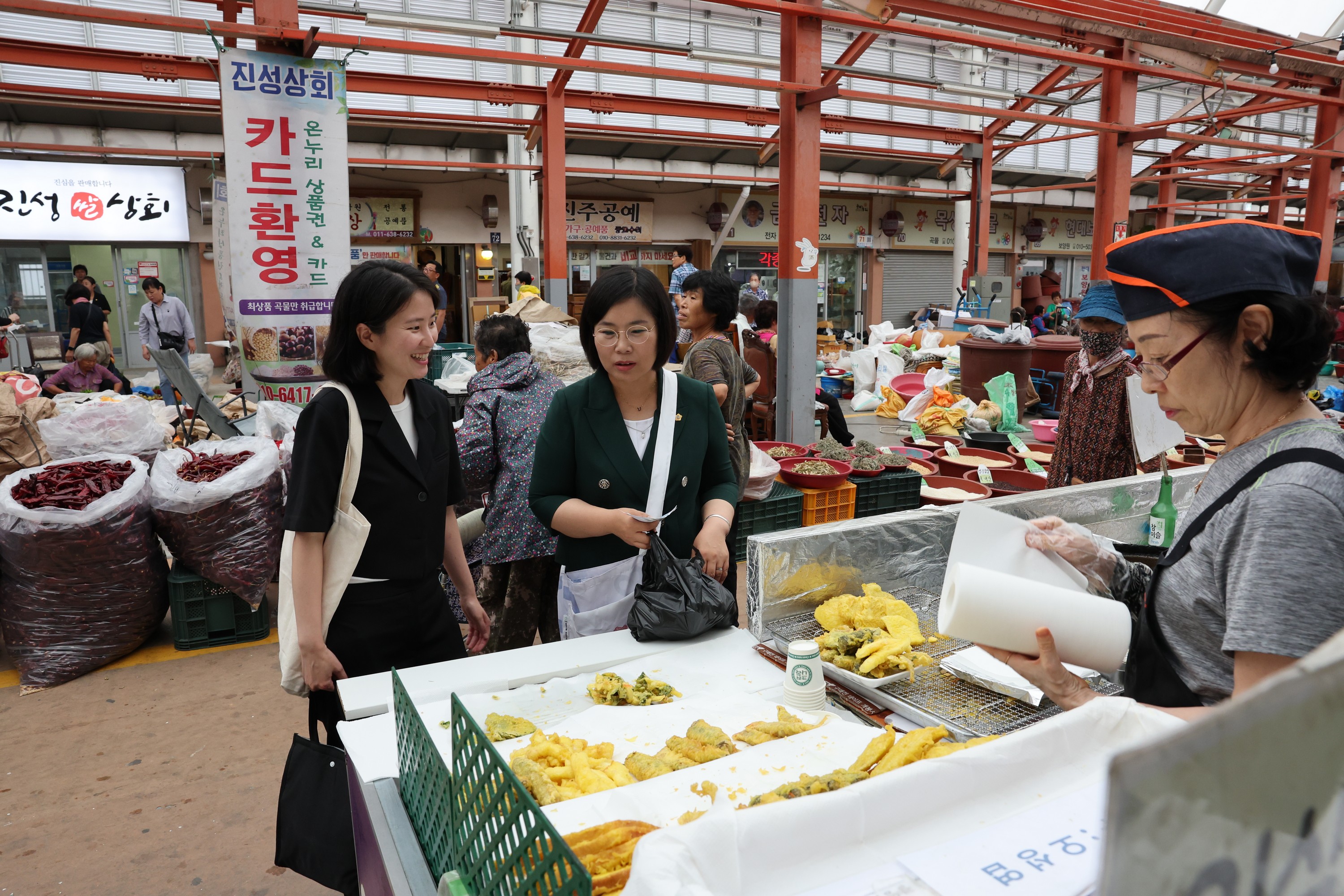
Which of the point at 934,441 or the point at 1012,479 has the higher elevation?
the point at 1012,479

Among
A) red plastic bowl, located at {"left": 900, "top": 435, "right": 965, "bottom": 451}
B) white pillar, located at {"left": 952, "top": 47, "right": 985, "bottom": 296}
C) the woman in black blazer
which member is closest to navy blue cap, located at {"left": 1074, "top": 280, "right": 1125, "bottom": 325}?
the woman in black blazer

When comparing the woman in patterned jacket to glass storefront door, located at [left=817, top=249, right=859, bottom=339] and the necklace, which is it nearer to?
the necklace

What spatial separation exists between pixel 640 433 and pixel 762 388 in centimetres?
582

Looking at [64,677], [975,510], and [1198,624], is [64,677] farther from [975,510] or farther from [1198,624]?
[1198,624]

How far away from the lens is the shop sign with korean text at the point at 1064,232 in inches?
959

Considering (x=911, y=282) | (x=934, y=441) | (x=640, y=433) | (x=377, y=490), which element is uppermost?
(x=911, y=282)

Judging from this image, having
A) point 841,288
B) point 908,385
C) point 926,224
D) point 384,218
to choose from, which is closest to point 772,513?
point 908,385

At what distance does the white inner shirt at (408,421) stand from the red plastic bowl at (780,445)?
3.50 metres

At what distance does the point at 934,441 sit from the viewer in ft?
25.6

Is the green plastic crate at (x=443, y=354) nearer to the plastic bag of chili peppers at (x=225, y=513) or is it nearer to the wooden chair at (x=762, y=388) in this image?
the wooden chair at (x=762, y=388)

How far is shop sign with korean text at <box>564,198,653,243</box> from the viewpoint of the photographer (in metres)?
18.3

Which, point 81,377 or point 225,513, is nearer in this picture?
point 225,513

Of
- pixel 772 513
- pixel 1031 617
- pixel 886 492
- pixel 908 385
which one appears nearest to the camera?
pixel 1031 617

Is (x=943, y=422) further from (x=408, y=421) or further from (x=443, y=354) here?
(x=408, y=421)
